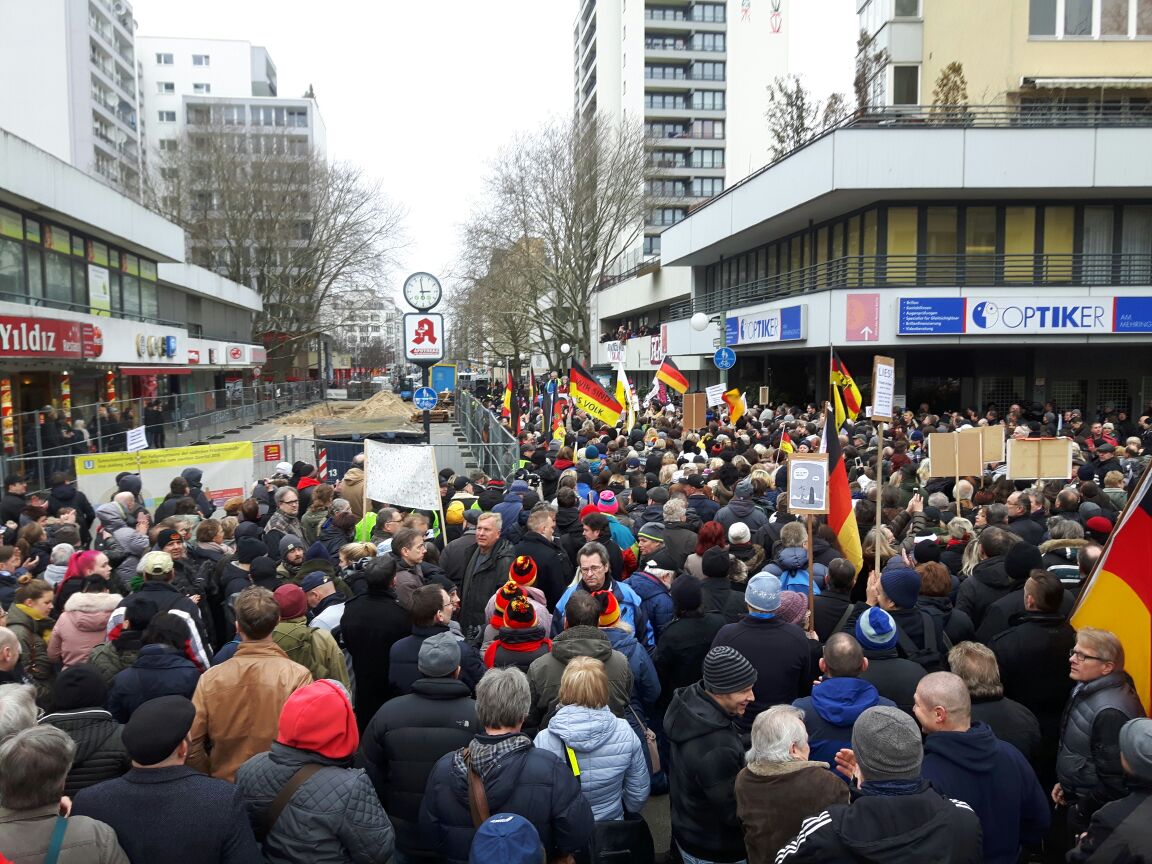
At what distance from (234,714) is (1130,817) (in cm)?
391

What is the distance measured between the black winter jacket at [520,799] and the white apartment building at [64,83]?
196 feet

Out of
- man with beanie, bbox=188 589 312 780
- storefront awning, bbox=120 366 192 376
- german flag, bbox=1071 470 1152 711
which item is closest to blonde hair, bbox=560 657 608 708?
man with beanie, bbox=188 589 312 780

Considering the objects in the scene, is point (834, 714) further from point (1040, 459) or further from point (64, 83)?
point (64, 83)

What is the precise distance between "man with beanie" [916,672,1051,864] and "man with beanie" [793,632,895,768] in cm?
38

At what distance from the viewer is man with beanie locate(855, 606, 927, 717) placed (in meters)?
4.68

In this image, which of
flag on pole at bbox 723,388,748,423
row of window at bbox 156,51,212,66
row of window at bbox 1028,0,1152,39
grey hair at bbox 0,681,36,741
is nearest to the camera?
grey hair at bbox 0,681,36,741

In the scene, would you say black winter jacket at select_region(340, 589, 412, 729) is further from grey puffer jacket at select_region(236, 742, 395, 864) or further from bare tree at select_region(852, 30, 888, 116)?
bare tree at select_region(852, 30, 888, 116)

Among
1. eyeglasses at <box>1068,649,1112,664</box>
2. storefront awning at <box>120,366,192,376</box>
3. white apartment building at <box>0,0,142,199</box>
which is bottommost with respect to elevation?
eyeglasses at <box>1068,649,1112,664</box>

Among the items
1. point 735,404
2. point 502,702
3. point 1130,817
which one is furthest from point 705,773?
point 735,404

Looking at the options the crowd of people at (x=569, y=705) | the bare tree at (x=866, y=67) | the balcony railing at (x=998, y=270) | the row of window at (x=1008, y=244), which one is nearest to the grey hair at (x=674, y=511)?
the crowd of people at (x=569, y=705)

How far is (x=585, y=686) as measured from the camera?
13.4 ft

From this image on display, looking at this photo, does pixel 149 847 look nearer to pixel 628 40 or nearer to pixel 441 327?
pixel 441 327

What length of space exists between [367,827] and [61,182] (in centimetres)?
2700

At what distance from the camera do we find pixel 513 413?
28422mm
